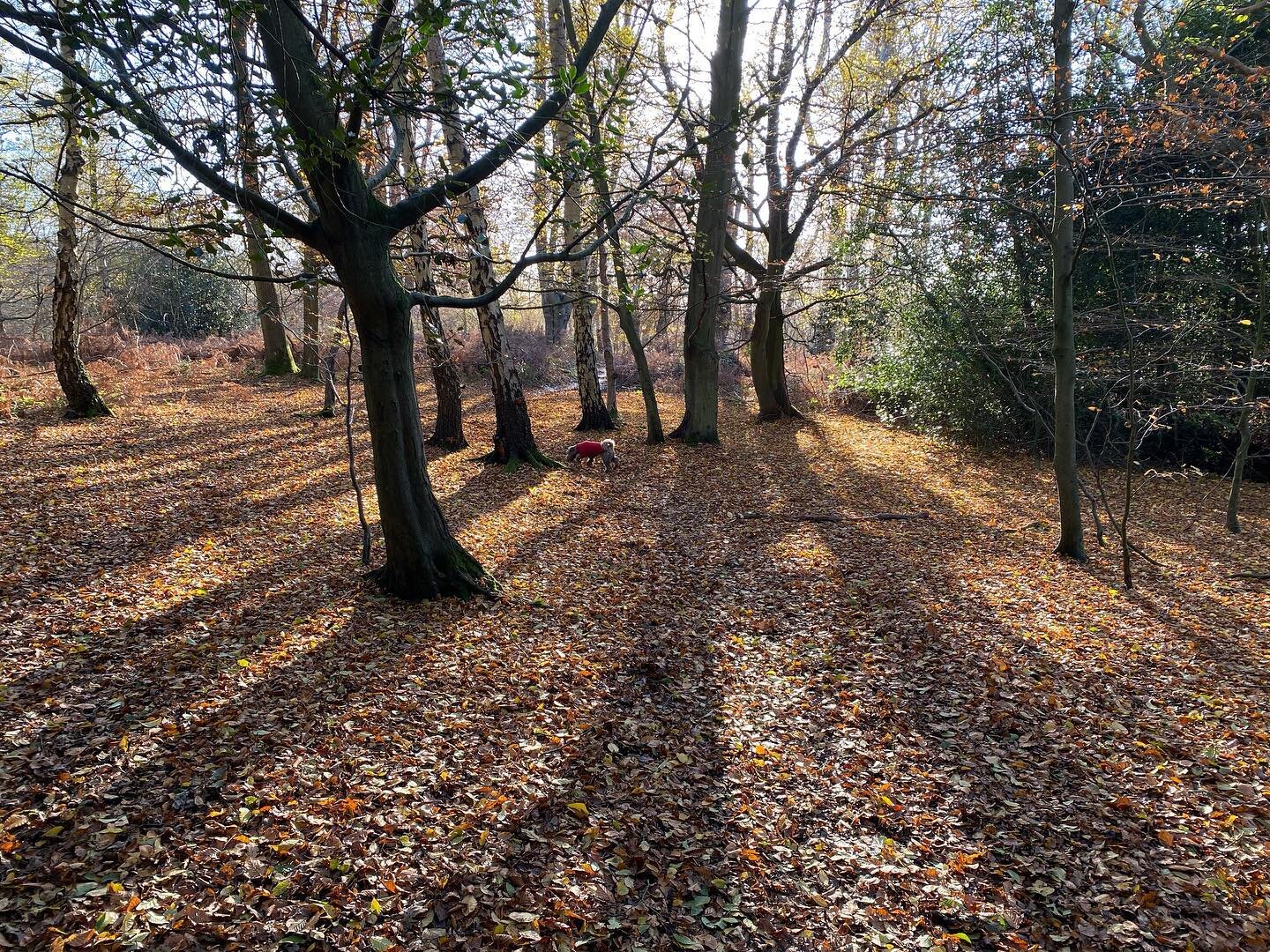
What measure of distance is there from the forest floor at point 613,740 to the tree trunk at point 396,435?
0.32 m

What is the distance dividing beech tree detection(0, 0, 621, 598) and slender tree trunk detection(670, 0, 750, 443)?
7183 millimetres

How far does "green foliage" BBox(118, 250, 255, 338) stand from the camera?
78.0 ft

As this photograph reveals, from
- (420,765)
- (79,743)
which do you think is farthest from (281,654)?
(420,765)

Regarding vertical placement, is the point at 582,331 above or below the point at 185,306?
below

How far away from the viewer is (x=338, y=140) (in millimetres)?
3756

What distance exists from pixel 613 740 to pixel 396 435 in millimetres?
2841

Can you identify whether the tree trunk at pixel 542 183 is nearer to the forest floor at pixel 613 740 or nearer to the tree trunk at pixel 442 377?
the tree trunk at pixel 442 377

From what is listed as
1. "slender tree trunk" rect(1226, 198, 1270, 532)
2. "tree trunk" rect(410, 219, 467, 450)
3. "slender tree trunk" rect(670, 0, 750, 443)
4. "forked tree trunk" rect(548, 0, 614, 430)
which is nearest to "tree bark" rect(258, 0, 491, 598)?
"tree trunk" rect(410, 219, 467, 450)

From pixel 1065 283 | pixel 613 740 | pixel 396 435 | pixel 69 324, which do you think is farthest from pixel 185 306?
pixel 1065 283

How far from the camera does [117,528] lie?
21.1 feet

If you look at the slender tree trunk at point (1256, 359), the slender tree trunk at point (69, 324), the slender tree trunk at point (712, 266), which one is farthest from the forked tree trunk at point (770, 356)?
the slender tree trunk at point (69, 324)

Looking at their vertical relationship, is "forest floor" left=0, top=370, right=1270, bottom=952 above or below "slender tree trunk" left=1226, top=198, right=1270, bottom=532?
below

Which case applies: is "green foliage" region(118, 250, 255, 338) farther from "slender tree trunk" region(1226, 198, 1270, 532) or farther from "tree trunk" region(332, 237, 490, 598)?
"slender tree trunk" region(1226, 198, 1270, 532)

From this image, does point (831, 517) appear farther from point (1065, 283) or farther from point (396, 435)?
point (396, 435)
